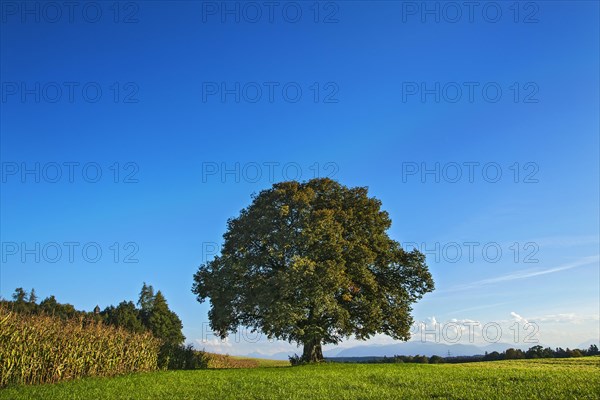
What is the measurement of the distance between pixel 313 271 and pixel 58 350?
55.7 feet

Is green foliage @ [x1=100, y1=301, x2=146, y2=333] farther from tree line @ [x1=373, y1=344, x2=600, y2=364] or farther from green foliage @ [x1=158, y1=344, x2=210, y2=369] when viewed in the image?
tree line @ [x1=373, y1=344, x2=600, y2=364]

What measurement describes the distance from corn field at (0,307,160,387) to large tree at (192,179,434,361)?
8.83 m

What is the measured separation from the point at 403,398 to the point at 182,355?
25311 mm

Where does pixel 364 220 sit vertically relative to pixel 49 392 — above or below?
above

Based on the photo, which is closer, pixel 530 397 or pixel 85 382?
pixel 530 397

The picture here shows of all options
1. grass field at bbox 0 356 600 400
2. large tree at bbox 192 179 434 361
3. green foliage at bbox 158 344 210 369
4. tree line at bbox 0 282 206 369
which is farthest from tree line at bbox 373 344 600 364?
tree line at bbox 0 282 206 369

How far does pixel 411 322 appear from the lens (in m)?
36.7

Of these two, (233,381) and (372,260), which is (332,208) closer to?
(372,260)

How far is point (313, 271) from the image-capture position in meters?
33.6

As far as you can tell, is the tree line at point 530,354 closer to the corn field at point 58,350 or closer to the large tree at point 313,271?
the large tree at point 313,271

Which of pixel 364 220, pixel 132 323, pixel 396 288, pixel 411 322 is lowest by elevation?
pixel 132 323

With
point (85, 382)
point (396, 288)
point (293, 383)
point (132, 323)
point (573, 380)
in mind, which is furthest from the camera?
point (132, 323)

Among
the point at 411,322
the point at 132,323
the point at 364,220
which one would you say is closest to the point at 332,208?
the point at 364,220

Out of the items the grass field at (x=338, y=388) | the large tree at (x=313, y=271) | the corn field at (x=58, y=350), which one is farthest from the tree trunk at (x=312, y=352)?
the grass field at (x=338, y=388)
